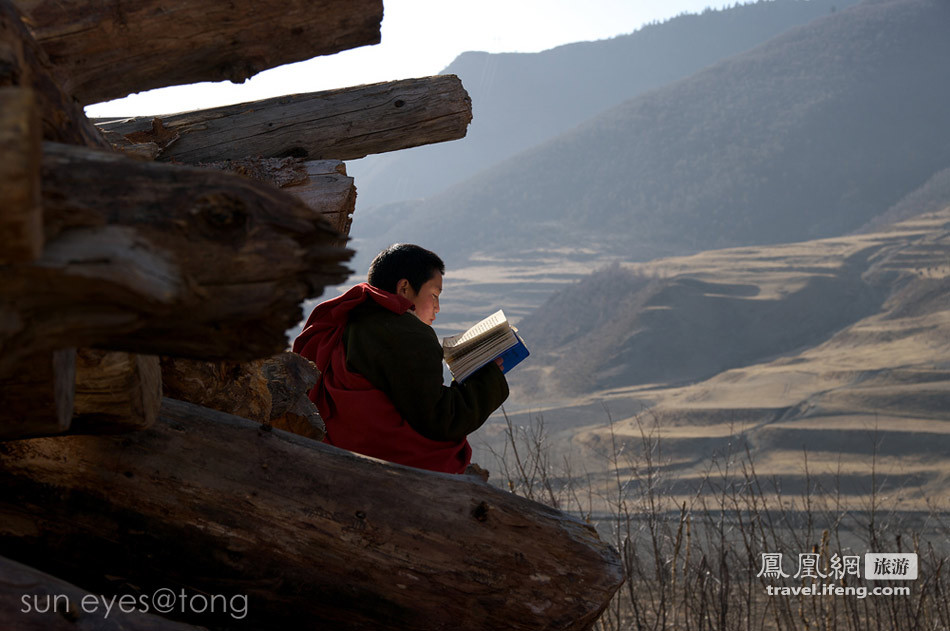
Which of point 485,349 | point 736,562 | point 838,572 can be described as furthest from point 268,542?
point 736,562

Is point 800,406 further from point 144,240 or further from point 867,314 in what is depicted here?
point 144,240

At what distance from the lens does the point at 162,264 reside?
1115mm

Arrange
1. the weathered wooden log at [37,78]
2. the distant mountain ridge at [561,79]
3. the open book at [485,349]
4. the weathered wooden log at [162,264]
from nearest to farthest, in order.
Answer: the weathered wooden log at [162,264] → the weathered wooden log at [37,78] → the open book at [485,349] → the distant mountain ridge at [561,79]

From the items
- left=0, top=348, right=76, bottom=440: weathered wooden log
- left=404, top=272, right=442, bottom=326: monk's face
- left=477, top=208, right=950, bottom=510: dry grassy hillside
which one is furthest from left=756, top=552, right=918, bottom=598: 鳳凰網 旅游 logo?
left=477, top=208, right=950, bottom=510: dry grassy hillside

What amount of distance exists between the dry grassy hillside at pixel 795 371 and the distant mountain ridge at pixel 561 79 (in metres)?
58.1

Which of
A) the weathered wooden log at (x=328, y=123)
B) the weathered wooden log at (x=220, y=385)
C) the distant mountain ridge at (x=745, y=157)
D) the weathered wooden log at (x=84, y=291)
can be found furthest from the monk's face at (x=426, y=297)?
the distant mountain ridge at (x=745, y=157)

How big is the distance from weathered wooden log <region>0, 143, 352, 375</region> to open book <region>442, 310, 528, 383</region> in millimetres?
Answer: 1269

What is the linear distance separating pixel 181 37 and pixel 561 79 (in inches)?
4028

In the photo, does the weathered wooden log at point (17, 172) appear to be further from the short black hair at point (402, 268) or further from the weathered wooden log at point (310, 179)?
the weathered wooden log at point (310, 179)

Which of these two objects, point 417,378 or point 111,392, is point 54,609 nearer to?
point 111,392

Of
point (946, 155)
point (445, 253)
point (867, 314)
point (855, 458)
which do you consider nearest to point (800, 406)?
point (855, 458)

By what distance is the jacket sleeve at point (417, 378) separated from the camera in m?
2.38

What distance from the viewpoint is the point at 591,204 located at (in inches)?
2372

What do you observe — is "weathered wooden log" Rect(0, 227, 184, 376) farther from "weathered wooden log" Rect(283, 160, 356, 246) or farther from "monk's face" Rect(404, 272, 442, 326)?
"weathered wooden log" Rect(283, 160, 356, 246)
